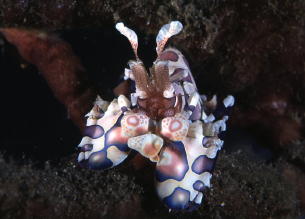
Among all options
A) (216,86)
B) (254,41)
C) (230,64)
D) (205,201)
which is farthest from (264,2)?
(205,201)

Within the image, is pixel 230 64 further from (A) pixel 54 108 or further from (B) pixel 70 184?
(B) pixel 70 184

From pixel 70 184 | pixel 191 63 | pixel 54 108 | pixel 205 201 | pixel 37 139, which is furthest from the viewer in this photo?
pixel 191 63

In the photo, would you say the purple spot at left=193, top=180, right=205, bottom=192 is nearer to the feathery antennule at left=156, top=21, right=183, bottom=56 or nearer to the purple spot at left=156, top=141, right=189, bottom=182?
the purple spot at left=156, top=141, right=189, bottom=182

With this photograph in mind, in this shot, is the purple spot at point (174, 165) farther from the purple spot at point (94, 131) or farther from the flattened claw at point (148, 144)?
the purple spot at point (94, 131)

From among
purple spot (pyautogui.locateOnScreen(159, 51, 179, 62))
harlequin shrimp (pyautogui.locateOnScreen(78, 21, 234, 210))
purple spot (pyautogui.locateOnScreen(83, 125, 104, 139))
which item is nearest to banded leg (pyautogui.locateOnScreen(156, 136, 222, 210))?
harlequin shrimp (pyautogui.locateOnScreen(78, 21, 234, 210))

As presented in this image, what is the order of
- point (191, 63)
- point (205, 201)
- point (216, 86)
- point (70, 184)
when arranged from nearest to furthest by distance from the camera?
point (70, 184) → point (205, 201) → point (191, 63) → point (216, 86)

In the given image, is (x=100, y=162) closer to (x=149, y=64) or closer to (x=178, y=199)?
(x=178, y=199)
